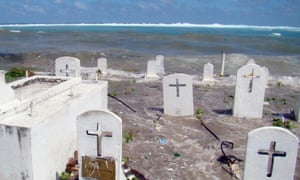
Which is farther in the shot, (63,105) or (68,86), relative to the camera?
(68,86)

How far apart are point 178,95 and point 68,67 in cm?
395

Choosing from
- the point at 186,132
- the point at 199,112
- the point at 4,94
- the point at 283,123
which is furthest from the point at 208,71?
the point at 4,94

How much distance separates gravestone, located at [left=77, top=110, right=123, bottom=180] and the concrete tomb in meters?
0.69

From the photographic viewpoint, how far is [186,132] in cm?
892

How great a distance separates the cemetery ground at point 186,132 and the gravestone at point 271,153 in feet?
4.71

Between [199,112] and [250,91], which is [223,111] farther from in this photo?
[250,91]

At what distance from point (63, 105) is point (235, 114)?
6.38 meters

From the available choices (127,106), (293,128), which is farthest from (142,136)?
(293,128)

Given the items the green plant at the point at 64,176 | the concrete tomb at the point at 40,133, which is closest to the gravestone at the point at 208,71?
the concrete tomb at the point at 40,133

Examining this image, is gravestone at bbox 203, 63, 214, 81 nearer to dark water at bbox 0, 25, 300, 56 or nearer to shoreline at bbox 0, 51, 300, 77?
shoreline at bbox 0, 51, 300, 77

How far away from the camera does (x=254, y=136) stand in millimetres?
4934

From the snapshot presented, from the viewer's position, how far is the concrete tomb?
5008mm

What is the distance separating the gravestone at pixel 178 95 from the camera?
10.3 meters

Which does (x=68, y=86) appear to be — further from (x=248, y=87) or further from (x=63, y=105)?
(x=248, y=87)
